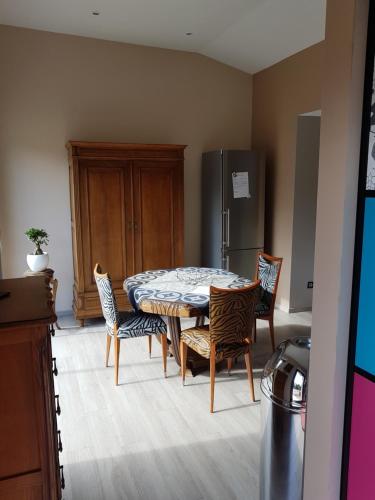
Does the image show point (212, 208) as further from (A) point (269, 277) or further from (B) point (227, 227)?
(A) point (269, 277)

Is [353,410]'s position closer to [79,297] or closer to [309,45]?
[79,297]

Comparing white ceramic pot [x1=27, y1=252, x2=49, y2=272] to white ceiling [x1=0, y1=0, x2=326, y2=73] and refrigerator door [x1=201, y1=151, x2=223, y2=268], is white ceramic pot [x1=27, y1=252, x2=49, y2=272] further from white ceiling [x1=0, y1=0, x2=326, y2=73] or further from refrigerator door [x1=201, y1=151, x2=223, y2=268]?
white ceiling [x1=0, y1=0, x2=326, y2=73]

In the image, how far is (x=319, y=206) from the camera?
1.31 meters

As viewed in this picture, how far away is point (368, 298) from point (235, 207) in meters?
3.66

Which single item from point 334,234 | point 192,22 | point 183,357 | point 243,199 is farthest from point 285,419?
point 192,22

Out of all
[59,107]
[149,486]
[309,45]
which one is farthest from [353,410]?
[59,107]

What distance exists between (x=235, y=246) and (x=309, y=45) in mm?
2247

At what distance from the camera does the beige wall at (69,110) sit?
433 cm

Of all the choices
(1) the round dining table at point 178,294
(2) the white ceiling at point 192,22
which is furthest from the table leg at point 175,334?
(2) the white ceiling at point 192,22

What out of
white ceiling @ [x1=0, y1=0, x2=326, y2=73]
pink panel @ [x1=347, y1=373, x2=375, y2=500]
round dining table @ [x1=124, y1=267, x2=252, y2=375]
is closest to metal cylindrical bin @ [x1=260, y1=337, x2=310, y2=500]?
pink panel @ [x1=347, y1=373, x2=375, y2=500]

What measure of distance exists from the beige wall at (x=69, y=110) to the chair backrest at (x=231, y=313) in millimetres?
2562

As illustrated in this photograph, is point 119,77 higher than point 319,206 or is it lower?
higher

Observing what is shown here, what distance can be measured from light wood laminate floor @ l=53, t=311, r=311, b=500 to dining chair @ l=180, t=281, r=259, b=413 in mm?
244

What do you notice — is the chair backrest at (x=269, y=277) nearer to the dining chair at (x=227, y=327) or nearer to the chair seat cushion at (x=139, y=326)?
the dining chair at (x=227, y=327)
